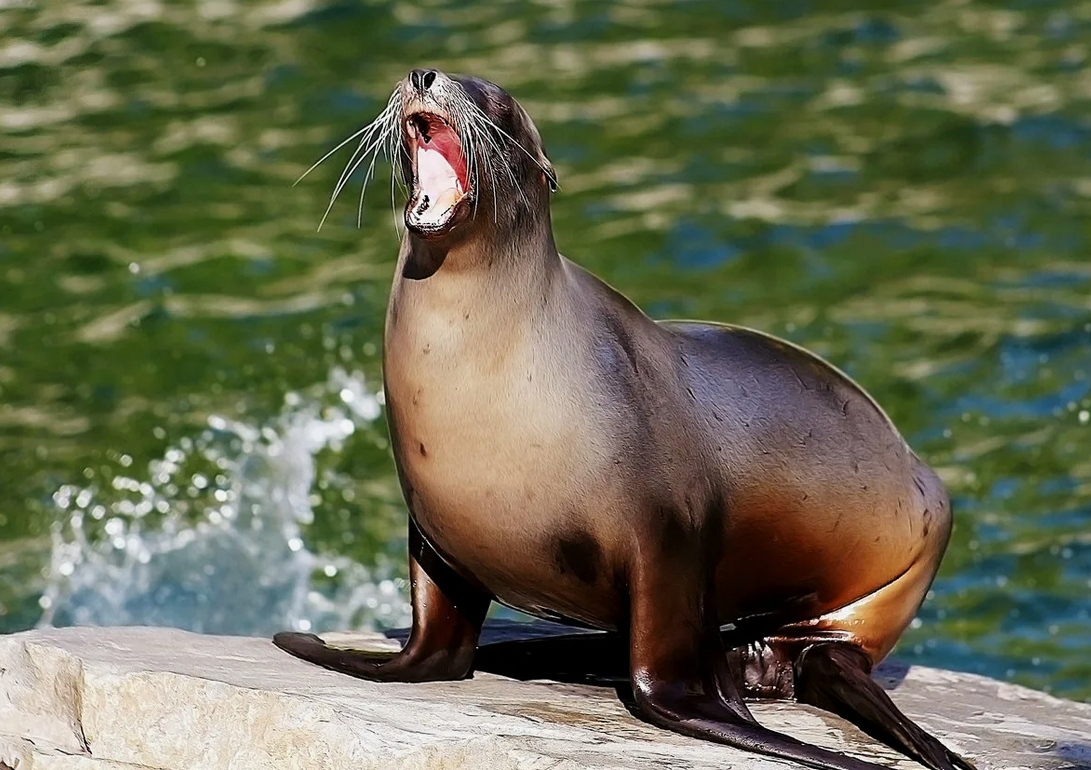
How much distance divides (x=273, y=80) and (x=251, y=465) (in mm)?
4552

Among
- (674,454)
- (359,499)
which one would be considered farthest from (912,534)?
(359,499)

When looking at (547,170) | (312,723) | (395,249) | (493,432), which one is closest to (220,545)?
(395,249)

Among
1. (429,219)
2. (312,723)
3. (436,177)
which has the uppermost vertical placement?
(436,177)

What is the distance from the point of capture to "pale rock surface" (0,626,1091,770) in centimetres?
416

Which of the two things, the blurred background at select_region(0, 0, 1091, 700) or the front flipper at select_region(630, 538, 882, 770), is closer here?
the front flipper at select_region(630, 538, 882, 770)

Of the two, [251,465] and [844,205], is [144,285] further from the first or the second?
[844,205]

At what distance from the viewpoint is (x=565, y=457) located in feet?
15.0

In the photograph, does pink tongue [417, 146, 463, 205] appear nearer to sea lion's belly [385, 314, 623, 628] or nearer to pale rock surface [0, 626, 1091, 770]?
sea lion's belly [385, 314, 623, 628]

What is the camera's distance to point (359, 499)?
30.6ft

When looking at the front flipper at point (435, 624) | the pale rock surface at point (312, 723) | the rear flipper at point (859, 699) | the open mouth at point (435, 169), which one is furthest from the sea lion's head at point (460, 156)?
the rear flipper at point (859, 699)

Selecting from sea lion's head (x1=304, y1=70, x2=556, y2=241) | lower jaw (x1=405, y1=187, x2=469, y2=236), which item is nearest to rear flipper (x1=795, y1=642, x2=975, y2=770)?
sea lion's head (x1=304, y1=70, x2=556, y2=241)

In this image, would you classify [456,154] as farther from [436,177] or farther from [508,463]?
[508,463]

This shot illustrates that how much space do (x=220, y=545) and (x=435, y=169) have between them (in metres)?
4.77

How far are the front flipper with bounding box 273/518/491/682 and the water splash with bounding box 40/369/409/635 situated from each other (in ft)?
11.7
